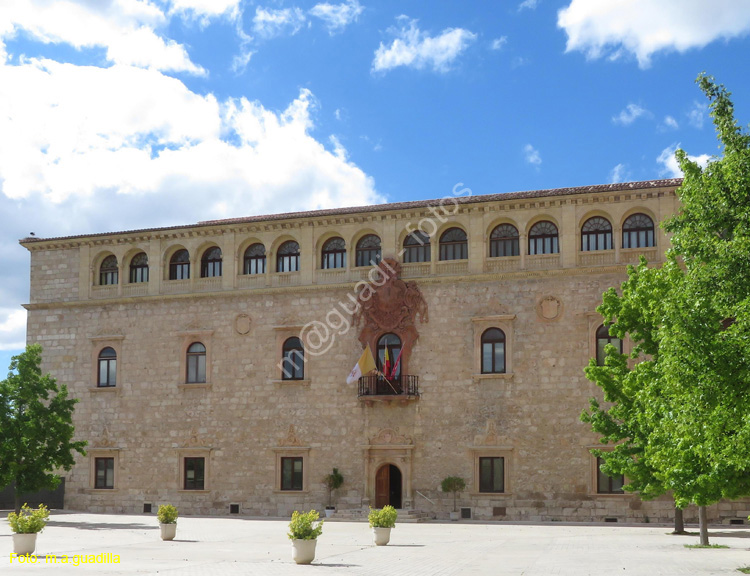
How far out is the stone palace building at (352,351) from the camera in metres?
34.6

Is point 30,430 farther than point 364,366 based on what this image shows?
No

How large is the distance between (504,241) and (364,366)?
747cm

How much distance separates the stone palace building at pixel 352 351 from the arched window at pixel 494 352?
0.18 ft

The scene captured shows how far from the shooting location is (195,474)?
1528 inches

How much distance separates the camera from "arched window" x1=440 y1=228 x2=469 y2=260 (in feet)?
121

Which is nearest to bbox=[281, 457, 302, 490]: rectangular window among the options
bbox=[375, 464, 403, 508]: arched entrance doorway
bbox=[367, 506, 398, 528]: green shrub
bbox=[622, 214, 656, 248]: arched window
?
bbox=[375, 464, 403, 508]: arched entrance doorway

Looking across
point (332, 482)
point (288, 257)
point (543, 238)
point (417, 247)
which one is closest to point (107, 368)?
point (288, 257)

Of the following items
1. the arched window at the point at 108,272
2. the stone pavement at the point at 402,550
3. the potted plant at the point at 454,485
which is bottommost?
the stone pavement at the point at 402,550

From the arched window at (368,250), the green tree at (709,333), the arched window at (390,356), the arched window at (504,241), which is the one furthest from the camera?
the arched window at (368,250)

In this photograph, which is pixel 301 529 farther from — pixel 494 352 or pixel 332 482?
pixel 494 352

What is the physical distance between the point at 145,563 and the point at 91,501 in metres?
23.2

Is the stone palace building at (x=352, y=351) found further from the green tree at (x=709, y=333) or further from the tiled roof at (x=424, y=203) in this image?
the green tree at (x=709, y=333)

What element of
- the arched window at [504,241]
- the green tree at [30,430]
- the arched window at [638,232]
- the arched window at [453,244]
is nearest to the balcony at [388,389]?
the arched window at [453,244]

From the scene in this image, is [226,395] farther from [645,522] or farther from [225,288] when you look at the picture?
[645,522]
